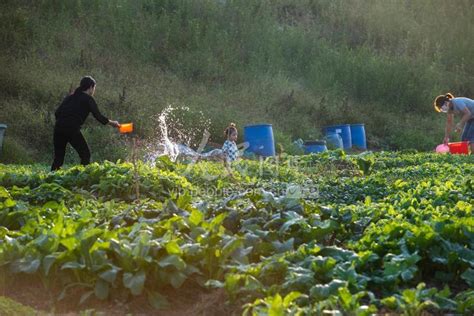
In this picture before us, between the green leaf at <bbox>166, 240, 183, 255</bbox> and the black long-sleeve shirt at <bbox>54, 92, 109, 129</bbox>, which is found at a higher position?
the green leaf at <bbox>166, 240, 183, 255</bbox>

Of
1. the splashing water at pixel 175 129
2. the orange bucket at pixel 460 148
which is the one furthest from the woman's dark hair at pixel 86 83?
the orange bucket at pixel 460 148

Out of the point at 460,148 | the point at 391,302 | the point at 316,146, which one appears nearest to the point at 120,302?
the point at 391,302

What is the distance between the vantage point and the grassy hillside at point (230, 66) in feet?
54.1

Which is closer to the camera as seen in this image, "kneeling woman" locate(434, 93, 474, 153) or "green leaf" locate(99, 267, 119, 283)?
"green leaf" locate(99, 267, 119, 283)

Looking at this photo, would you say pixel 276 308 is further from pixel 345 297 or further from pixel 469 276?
pixel 469 276

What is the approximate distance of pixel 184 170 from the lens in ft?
29.9

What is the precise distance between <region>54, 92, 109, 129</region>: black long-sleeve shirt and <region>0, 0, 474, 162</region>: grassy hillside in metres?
3.72

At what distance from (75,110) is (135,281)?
712 centimetres

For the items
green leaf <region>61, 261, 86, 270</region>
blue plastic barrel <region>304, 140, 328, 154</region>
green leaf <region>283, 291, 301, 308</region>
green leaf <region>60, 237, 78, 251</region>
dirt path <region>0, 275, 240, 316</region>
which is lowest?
blue plastic barrel <region>304, 140, 328, 154</region>

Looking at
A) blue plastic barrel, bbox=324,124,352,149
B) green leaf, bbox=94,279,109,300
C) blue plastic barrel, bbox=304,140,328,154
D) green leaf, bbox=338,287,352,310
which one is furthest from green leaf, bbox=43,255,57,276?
blue plastic barrel, bbox=324,124,352,149

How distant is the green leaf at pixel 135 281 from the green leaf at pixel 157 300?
0.06 meters

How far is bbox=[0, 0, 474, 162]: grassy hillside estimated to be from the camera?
16484 mm

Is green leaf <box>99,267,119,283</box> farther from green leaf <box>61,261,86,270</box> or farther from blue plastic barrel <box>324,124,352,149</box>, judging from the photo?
blue plastic barrel <box>324,124,352,149</box>

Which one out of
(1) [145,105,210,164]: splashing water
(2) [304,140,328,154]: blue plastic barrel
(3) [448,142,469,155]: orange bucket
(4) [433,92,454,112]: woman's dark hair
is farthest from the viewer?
(2) [304,140,328,154]: blue plastic barrel
